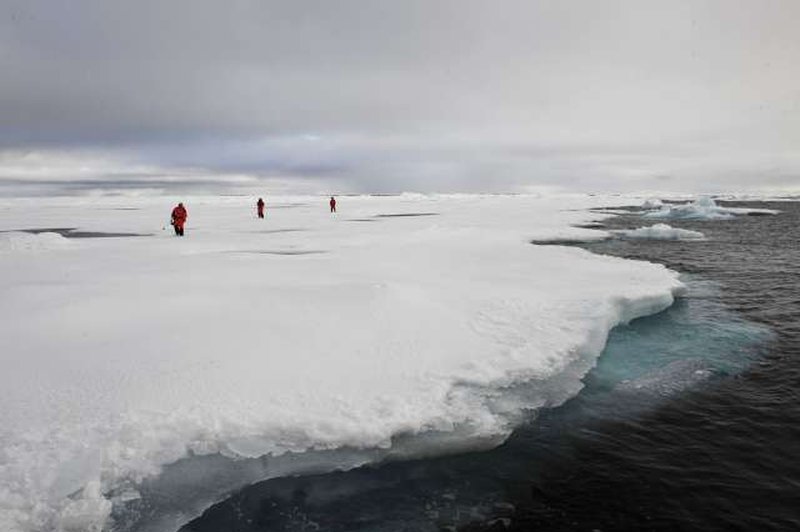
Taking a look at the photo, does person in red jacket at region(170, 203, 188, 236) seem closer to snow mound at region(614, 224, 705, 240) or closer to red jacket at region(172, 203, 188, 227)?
red jacket at region(172, 203, 188, 227)

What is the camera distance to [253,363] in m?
6.45

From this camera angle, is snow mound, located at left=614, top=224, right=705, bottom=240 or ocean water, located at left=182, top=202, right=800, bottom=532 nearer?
ocean water, located at left=182, top=202, right=800, bottom=532

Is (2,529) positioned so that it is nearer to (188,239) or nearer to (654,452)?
(654,452)

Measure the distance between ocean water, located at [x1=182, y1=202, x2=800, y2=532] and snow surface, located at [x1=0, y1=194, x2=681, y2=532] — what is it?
0.31 meters

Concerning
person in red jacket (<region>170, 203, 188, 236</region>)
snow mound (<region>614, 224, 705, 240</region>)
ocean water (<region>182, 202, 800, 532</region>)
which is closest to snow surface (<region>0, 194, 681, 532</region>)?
ocean water (<region>182, 202, 800, 532</region>)

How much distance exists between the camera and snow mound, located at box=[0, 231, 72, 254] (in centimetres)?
1658

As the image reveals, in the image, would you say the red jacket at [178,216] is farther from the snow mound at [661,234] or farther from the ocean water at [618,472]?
the snow mound at [661,234]

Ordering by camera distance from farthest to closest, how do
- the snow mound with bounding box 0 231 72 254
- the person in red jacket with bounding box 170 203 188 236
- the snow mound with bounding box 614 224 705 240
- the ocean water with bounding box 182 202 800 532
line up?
the snow mound with bounding box 614 224 705 240, the person in red jacket with bounding box 170 203 188 236, the snow mound with bounding box 0 231 72 254, the ocean water with bounding box 182 202 800 532

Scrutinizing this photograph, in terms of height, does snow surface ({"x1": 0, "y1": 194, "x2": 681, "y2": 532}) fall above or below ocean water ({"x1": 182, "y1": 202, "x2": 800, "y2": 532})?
above

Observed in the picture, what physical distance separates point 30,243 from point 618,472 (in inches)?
730

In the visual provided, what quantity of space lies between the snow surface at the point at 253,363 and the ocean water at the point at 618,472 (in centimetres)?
31

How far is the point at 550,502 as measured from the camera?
4.98m

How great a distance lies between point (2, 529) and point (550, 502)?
172 inches

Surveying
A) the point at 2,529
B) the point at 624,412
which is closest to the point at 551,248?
the point at 624,412
